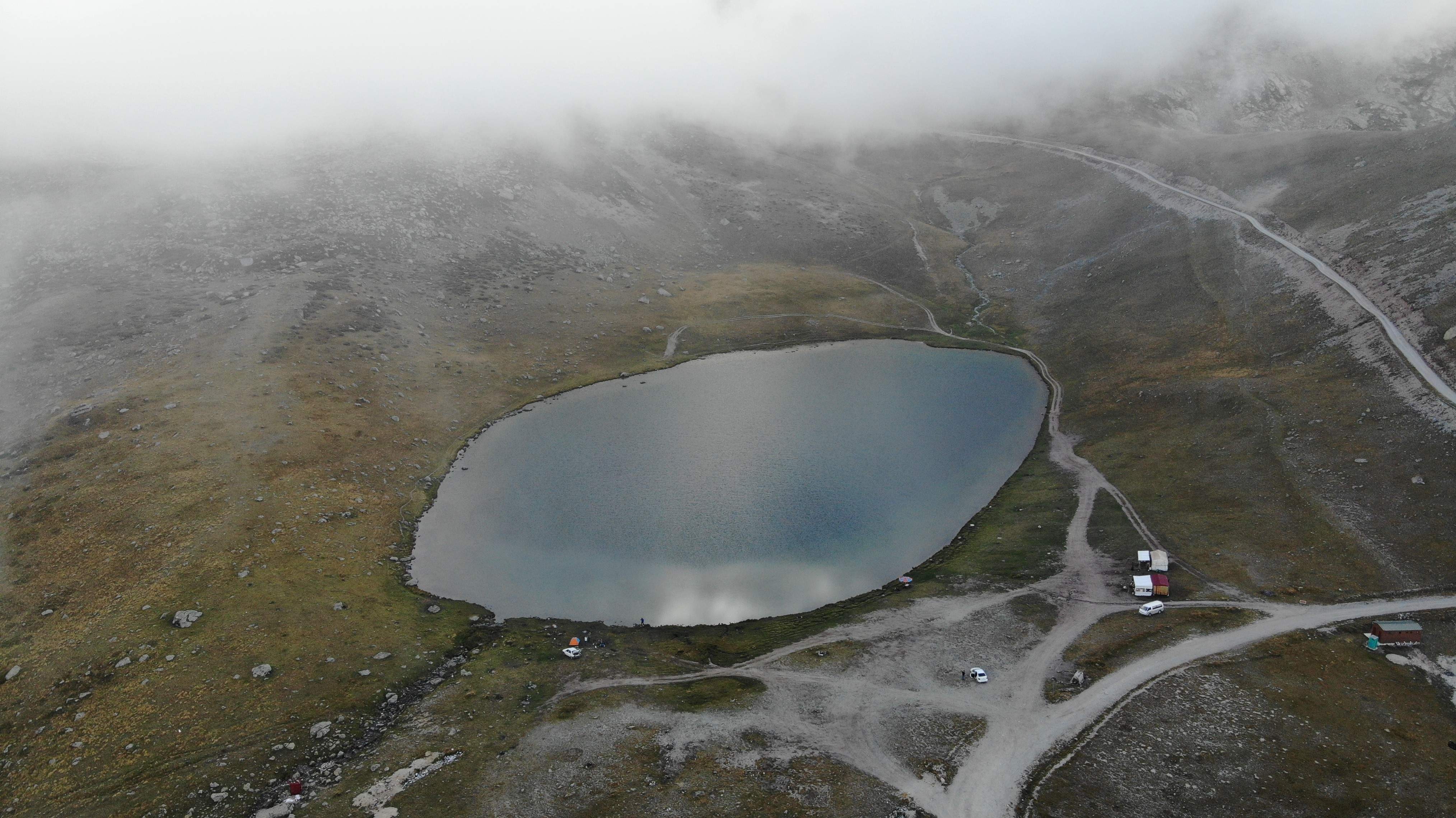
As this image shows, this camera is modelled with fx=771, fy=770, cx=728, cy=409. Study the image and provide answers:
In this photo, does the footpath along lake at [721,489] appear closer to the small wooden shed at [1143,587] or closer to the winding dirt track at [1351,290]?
the small wooden shed at [1143,587]

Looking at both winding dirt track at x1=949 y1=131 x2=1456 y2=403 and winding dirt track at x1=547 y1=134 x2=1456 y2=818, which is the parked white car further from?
winding dirt track at x1=949 y1=131 x2=1456 y2=403

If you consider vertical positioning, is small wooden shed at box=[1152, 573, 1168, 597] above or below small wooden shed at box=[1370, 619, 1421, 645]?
below

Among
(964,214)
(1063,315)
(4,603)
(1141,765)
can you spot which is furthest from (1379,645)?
(964,214)

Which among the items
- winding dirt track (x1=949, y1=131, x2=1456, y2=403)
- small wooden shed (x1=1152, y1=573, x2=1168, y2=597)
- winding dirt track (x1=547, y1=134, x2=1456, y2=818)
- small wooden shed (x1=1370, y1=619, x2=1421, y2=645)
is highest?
winding dirt track (x1=949, y1=131, x2=1456, y2=403)

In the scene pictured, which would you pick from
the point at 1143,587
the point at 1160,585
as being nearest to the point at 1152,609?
the point at 1143,587

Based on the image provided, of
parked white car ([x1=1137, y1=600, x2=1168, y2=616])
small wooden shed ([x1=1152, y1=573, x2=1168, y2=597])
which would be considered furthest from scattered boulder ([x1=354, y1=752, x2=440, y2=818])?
small wooden shed ([x1=1152, y1=573, x2=1168, y2=597])

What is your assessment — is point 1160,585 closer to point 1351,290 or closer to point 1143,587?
point 1143,587
